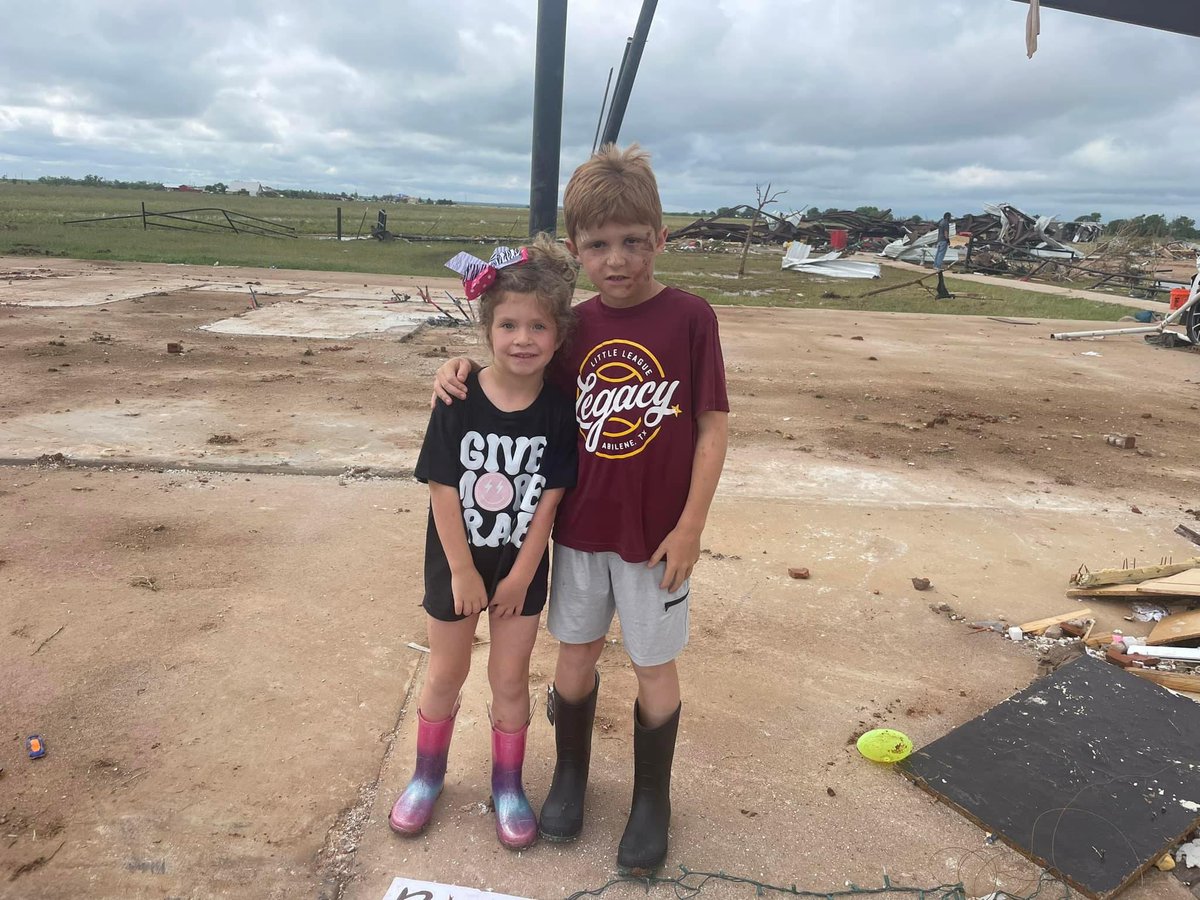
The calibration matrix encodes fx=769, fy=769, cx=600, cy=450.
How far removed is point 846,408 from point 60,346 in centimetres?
788

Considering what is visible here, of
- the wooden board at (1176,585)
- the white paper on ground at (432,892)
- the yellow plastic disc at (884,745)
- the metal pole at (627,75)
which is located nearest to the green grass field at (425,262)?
the wooden board at (1176,585)

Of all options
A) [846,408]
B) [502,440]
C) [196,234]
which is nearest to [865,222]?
[196,234]

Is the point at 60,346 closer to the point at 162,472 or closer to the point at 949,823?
the point at 162,472

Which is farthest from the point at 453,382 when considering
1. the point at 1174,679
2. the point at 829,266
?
the point at 829,266

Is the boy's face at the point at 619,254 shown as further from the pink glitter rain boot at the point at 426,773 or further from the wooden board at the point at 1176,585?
the wooden board at the point at 1176,585

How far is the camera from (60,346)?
7.88m

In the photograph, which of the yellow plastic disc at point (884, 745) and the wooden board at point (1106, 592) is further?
the wooden board at point (1106, 592)

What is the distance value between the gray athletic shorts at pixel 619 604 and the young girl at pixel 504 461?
0.08 metres

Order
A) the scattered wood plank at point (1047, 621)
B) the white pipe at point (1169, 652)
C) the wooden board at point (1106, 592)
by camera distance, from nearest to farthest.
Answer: the white pipe at point (1169, 652) → the scattered wood plank at point (1047, 621) → the wooden board at point (1106, 592)

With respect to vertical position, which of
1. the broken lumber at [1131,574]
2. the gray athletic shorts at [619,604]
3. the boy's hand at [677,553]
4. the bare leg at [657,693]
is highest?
the boy's hand at [677,553]

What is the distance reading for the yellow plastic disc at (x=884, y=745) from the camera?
7.91 ft

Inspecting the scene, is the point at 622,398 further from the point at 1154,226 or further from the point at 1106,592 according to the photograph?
the point at 1154,226

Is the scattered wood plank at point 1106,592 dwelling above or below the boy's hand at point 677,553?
below

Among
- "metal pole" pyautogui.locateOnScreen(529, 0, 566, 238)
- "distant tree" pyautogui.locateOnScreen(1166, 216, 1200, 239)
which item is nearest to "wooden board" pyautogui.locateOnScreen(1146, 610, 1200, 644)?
"metal pole" pyautogui.locateOnScreen(529, 0, 566, 238)
